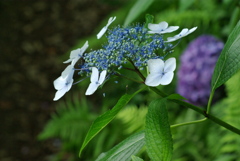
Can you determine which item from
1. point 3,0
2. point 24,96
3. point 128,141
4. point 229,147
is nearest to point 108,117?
point 128,141

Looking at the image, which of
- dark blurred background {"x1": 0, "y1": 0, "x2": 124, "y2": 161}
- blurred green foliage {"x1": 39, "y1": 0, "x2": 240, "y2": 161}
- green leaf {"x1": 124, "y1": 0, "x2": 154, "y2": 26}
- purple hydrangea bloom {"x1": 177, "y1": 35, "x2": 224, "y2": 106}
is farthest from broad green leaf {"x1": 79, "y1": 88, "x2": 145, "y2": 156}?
dark blurred background {"x1": 0, "y1": 0, "x2": 124, "y2": 161}

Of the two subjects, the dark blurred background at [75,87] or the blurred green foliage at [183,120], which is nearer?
the blurred green foliage at [183,120]

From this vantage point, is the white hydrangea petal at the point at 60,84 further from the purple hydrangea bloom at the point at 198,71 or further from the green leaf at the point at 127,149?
the purple hydrangea bloom at the point at 198,71

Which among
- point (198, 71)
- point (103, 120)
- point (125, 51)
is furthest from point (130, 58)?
point (198, 71)

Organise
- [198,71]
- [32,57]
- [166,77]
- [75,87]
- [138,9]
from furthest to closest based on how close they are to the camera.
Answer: [32,57]
[75,87]
[198,71]
[138,9]
[166,77]

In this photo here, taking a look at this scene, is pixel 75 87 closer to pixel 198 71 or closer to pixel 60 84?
pixel 198 71

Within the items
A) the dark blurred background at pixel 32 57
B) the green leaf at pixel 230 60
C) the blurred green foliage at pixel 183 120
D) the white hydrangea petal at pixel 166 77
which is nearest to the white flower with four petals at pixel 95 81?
the white hydrangea petal at pixel 166 77
